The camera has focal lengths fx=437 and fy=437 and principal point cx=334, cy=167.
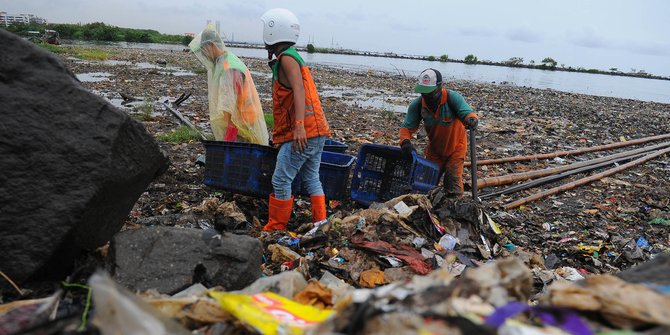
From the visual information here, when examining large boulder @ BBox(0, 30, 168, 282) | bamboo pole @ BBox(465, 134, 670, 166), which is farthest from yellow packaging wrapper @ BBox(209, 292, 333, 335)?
bamboo pole @ BBox(465, 134, 670, 166)

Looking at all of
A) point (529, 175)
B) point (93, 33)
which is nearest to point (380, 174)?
point (529, 175)

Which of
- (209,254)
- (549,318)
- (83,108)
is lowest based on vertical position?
(209,254)

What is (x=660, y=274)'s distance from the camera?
155 cm

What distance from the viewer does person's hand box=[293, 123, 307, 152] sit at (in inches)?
142

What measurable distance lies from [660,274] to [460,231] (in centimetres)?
221

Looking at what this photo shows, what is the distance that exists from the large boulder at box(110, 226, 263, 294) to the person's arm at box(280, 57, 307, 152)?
1305mm

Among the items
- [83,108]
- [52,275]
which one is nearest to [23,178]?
[83,108]

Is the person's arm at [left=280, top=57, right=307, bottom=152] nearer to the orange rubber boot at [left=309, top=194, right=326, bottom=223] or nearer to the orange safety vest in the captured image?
the orange safety vest

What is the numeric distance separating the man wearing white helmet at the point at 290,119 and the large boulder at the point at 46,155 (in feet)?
4.99

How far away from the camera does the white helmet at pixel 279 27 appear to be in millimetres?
3553

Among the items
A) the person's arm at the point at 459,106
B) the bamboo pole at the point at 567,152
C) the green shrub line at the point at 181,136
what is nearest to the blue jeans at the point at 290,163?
the person's arm at the point at 459,106

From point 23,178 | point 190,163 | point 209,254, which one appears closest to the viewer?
point 23,178

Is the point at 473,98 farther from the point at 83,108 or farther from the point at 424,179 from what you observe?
the point at 83,108

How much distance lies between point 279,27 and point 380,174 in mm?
2025
